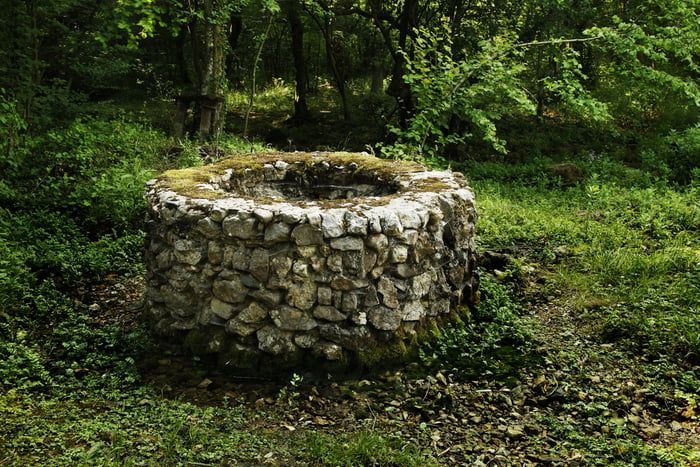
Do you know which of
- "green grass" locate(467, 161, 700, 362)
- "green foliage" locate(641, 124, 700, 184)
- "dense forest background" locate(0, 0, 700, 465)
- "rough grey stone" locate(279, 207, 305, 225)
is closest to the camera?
"dense forest background" locate(0, 0, 700, 465)

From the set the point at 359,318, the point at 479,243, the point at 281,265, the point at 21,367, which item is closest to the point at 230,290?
the point at 281,265

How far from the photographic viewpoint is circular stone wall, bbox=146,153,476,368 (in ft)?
14.2

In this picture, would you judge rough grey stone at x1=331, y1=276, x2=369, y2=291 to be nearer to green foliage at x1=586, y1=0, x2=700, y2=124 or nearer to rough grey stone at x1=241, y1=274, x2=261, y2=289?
rough grey stone at x1=241, y1=274, x2=261, y2=289

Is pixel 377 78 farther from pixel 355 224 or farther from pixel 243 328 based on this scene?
pixel 243 328

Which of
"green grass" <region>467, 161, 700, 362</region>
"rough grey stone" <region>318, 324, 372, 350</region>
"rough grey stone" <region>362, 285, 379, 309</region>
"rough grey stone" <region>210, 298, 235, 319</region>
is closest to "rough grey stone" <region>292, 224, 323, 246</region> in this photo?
"rough grey stone" <region>362, 285, 379, 309</region>

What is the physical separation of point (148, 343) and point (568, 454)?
11.5ft

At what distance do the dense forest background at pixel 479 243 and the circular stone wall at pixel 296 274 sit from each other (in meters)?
0.33

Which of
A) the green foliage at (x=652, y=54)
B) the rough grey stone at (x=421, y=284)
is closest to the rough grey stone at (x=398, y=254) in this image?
the rough grey stone at (x=421, y=284)

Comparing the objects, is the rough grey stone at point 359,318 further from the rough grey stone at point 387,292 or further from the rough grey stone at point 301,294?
the rough grey stone at point 301,294

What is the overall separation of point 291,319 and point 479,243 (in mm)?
3512

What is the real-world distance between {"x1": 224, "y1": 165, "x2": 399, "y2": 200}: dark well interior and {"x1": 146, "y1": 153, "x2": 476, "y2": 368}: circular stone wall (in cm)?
130

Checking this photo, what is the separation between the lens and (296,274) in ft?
14.1

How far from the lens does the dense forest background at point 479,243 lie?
363 centimetres

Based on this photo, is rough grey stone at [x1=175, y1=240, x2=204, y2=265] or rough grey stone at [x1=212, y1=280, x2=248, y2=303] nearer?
rough grey stone at [x1=212, y1=280, x2=248, y2=303]
